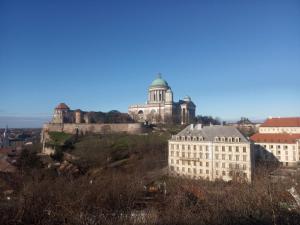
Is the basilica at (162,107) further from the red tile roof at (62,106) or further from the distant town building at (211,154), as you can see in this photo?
the distant town building at (211,154)

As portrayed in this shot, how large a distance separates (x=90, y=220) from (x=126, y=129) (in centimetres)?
5822

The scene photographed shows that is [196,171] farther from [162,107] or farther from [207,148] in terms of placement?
[162,107]

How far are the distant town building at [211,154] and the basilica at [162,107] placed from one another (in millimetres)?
49639

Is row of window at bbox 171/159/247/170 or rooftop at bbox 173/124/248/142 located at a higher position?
rooftop at bbox 173/124/248/142

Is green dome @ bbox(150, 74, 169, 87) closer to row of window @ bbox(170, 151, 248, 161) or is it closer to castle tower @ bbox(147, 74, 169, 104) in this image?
castle tower @ bbox(147, 74, 169, 104)

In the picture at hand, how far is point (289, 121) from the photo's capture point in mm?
51562

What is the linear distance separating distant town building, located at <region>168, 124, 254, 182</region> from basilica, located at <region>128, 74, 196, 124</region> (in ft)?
163

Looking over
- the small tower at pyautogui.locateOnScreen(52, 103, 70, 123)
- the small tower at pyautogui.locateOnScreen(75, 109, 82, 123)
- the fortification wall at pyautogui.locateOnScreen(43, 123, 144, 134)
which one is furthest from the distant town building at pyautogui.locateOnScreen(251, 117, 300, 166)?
the small tower at pyautogui.locateOnScreen(52, 103, 70, 123)

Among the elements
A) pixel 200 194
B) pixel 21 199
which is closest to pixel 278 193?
pixel 200 194

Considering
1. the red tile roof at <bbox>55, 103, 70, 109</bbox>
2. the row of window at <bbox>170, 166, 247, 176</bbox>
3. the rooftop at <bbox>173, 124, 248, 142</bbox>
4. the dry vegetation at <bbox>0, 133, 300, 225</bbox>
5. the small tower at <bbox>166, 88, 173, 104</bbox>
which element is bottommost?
A: the row of window at <bbox>170, 166, 247, 176</bbox>

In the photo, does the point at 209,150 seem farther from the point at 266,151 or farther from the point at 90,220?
the point at 90,220

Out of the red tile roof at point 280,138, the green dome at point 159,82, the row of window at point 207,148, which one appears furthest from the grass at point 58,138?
the green dome at point 159,82

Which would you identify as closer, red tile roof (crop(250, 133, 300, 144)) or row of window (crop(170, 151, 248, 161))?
row of window (crop(170, 151, 248, 161))

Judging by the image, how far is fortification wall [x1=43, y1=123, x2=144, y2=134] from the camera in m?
67.3
